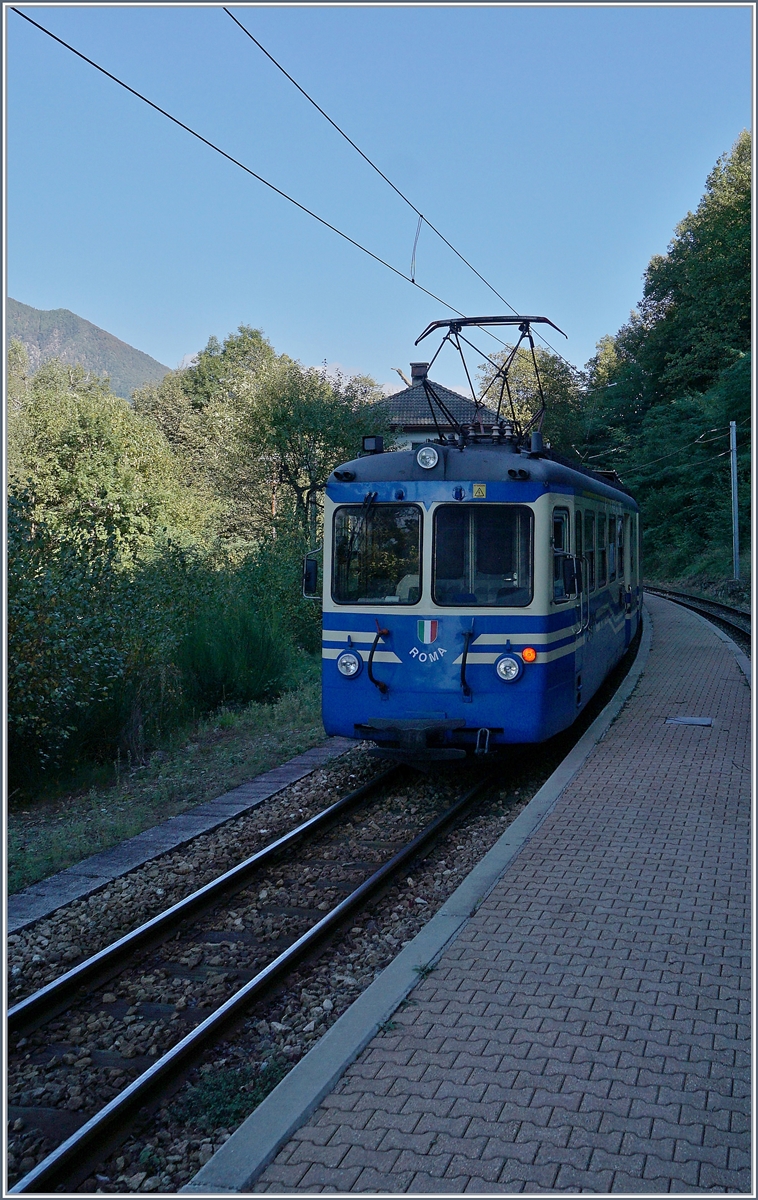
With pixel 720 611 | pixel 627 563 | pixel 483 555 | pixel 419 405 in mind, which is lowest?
pixel 720 611

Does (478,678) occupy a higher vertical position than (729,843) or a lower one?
higher

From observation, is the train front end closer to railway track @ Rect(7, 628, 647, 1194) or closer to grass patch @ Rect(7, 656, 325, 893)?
railway track @ Rect(7, 628, 647, 1194)

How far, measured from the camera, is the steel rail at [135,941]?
5.23m

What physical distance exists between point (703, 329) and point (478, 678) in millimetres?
43982

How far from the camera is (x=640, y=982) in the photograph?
16.2ft

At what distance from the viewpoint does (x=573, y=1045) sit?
4.32 meters

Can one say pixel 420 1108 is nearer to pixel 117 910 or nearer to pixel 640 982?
pixel 640 982

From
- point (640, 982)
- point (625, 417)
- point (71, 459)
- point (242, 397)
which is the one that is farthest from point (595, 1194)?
point (625, 417)

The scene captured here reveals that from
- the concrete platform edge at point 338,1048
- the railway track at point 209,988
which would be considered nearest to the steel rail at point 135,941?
the railway track at point 209,988

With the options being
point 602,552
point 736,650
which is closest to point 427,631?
point 602,552

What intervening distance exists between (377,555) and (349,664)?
1.06 m

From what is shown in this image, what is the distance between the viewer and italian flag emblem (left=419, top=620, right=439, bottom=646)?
9.18m

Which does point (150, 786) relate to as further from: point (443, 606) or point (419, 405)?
point (419, 405)

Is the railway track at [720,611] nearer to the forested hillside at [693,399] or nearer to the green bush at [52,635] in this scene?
the forested hillside at [693,399]
